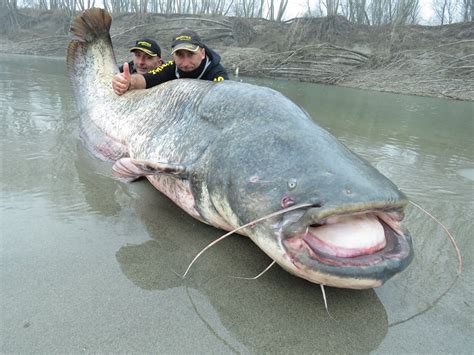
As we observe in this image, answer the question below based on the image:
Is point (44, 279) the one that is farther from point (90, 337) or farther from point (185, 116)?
point (185, 116)

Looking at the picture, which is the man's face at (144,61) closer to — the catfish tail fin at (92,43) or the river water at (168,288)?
the catfish tail fin at (92,43)

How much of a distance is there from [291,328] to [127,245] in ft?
3.07

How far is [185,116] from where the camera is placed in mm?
2438

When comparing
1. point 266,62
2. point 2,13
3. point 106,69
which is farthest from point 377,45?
point 2,13

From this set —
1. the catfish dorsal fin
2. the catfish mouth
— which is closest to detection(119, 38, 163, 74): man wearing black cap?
the catfish dorsal fin

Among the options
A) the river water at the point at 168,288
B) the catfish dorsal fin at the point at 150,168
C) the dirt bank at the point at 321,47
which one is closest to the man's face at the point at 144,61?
the river water at the point at 168,288

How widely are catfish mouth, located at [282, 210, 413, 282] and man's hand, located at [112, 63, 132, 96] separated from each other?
2.46 m

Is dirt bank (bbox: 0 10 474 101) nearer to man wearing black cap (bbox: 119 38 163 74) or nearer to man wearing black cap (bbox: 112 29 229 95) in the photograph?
man wearing black cap (bbox: 119 38 163 74)

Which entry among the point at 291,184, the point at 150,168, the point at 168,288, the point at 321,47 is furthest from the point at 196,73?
the point at 321,47

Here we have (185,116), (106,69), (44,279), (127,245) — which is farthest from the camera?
(106,69)

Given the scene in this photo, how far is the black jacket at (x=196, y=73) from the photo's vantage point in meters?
Result: 3.22

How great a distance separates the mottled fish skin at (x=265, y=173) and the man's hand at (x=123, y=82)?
311mm

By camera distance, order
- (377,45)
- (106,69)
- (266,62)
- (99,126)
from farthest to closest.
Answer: (377,45) < (266,62) < (106,69) < (99,126)

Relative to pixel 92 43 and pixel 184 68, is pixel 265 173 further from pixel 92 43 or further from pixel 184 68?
pixel 92 43
